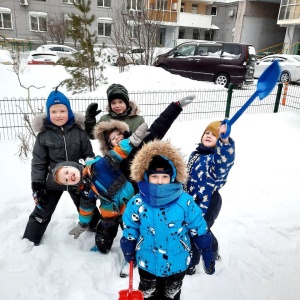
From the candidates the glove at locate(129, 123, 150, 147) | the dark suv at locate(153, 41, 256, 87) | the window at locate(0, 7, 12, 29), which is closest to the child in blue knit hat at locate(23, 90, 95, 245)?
the glove at locate(129, 123, 150, 147)

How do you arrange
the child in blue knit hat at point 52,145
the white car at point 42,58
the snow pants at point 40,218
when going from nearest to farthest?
the child in blue knit hat at point 52,145
the snow pants at point 40,218
the white car at point 42,58

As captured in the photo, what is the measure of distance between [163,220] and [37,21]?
28143 mm

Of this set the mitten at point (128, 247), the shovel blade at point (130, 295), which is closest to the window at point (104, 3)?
the mitten at point (128, 247)

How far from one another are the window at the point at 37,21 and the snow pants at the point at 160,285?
2709cm

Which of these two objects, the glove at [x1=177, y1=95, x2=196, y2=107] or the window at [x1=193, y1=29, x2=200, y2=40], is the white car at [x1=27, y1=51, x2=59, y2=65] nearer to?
the glove at [x1=177, y1=95, x2=196, y2=107]

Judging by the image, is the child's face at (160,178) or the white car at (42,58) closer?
the child's face at (160,178)

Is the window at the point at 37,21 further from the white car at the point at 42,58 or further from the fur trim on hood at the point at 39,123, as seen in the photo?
the fur trim on hood at the point at 39,123

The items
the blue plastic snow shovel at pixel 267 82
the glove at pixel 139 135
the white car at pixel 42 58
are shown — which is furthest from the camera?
the white car at pixel 42 58

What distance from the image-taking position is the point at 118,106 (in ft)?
9.57

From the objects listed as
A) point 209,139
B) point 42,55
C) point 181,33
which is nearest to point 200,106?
point 209,139

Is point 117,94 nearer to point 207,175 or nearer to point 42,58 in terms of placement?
point 207,175

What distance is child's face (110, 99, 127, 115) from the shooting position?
291cm

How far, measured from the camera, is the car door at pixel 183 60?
1268 centimetres

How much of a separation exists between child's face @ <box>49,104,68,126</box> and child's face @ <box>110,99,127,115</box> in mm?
480
